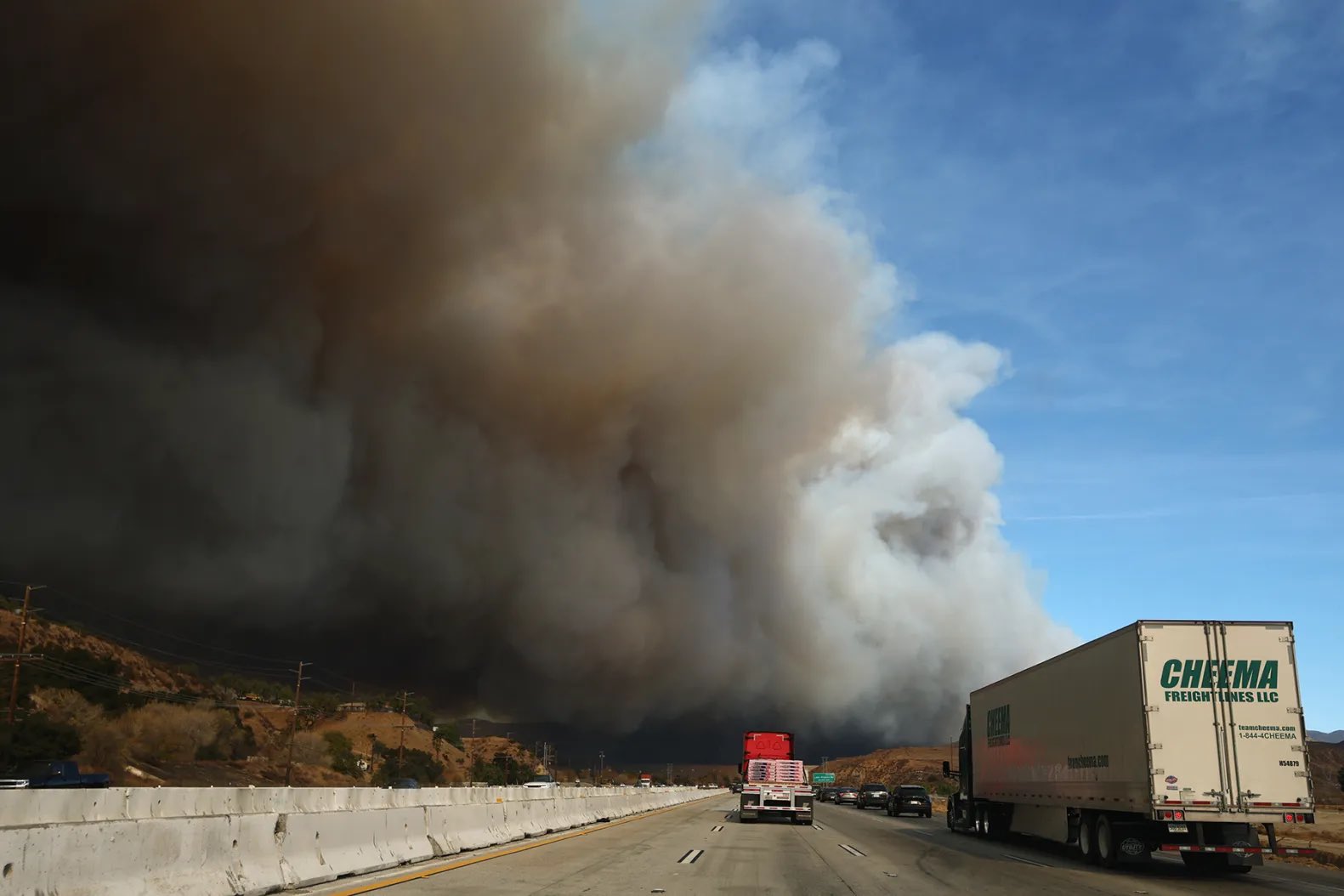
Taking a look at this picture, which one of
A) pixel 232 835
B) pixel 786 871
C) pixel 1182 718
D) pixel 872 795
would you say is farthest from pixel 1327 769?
pixel 232 835

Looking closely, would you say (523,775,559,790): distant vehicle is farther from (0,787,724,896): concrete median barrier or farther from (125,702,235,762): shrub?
(125,702,235,762): shrub

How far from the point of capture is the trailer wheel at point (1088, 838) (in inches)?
829

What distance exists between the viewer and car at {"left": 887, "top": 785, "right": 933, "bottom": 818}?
49.8 m

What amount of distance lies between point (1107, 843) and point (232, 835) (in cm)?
1659

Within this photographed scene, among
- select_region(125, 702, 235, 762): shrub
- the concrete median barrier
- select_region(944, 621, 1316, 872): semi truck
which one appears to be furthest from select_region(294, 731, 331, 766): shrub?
select_region(944, 621, 1316, 872): semi truck

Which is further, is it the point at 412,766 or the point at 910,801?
the point at 412,766

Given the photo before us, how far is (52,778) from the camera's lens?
38344mm

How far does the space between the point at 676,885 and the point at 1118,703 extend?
33.1ft

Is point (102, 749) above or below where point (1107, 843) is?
below

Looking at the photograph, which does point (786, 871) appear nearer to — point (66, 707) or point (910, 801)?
point (910, 801)

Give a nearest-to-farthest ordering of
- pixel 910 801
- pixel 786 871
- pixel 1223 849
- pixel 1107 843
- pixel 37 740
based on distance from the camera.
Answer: pixel 786 871 → pixel 1223 849 → pixel 1107 843 → pixel 910 801 → pixel 37 740

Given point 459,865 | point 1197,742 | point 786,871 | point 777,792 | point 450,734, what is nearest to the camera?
point 459,865

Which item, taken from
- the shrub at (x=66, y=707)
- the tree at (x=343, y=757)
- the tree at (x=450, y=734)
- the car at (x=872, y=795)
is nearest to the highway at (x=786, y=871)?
the car at (x=872, y=795)

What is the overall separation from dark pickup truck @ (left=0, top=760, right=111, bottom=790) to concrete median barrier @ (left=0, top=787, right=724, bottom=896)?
58.0 ft
